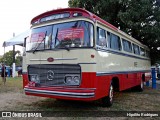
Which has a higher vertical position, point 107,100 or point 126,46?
point 126,46

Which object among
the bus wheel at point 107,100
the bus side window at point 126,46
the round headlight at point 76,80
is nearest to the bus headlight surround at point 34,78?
the round headlight at point 76,80

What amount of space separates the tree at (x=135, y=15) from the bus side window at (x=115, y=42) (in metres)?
6.27

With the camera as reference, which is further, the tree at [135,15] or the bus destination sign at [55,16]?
the tree at [135,15]

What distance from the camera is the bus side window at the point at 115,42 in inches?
339

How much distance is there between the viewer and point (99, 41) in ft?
24.0

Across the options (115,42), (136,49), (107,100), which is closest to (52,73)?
(107,100)

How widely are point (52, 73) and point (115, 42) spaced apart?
3.15 meters

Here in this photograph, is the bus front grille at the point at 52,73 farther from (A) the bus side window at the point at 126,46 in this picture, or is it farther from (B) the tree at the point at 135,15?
(B) the tree at the point at 135,15

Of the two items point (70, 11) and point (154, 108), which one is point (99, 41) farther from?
point (154, 108)

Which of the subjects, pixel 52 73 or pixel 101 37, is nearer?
pixel 52 73

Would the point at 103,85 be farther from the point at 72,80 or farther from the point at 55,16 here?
the point at 55,16

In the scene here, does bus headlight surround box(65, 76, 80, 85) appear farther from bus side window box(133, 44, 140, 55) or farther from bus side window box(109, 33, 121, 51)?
bus side window box(133, 44, 140, 55)

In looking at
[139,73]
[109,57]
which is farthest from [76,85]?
[139,73]

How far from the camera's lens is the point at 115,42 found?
9.06 metres
